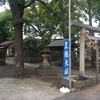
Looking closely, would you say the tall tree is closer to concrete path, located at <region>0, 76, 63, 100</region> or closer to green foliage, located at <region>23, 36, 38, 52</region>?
green foliage, located at <region>23, 36, 38, 52</region>

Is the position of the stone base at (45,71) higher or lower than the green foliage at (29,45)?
lower

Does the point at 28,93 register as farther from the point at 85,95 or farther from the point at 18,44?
the point at 18,44

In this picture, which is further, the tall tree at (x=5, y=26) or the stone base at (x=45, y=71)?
the tall tree at (x=5, y=26)

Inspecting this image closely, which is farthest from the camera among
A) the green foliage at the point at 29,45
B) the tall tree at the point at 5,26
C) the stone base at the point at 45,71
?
the green foliage at the point at 29,45

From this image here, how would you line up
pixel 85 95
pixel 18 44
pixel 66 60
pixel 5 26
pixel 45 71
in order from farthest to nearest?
pixel 5 26 < pixel 45 71 < pixel 18 44 < pixel 66 60 < pixel 85 95

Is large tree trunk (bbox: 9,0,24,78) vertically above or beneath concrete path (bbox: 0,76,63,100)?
above

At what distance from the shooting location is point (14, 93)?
6.05 meters

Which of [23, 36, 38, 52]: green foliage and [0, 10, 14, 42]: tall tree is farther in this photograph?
[23, 36, 38, 52]: green foliage

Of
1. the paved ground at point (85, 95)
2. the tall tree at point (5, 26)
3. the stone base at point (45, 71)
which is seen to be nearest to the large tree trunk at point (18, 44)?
the stone base at point (45, 71)

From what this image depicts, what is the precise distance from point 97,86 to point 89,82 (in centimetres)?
42

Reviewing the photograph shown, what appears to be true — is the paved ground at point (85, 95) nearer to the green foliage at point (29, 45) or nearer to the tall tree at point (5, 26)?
the tall tree at point (5, 26)

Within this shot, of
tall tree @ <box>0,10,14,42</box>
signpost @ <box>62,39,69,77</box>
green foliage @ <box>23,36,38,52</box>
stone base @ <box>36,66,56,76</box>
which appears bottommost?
stone base @ <box>36,66,56,76</box>

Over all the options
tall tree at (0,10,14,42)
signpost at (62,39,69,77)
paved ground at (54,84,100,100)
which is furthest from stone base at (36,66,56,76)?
tall tree at (0,10,14,42)

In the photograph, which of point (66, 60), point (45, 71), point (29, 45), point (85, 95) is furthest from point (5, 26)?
point (85, 95)
